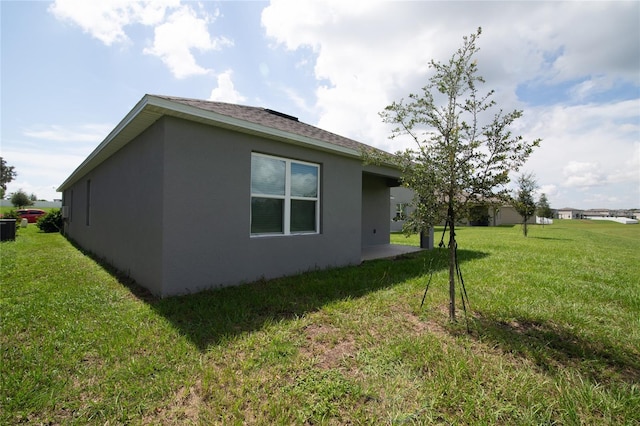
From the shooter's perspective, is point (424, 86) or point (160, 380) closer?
point (160, 380)

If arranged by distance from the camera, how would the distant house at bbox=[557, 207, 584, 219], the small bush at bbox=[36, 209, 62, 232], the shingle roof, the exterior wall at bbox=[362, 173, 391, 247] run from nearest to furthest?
the shingle roof
the exterior wall at bbox=[362, 173, 391, 247]
the small bush at bbox=[36, 209, 62, 232]
the distant house at bbox=[557, 207, 584, 219]

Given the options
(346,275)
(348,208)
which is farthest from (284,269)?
(348,208)

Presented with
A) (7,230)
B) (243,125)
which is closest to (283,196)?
(243,125)

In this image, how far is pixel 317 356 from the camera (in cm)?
297

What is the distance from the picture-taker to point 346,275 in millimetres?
6270

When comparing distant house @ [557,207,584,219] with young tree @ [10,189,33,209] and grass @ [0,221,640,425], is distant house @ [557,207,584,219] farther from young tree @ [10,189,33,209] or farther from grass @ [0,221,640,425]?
young tree @ [10,189,33,209]

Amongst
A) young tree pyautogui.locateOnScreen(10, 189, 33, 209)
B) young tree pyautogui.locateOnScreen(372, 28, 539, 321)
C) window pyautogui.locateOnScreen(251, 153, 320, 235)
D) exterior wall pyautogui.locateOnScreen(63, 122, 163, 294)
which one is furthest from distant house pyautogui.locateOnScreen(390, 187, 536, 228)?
young tree pyautogui.locateOnScreen(10, 189, 33, 209)

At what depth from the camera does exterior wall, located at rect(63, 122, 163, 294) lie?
4.86 metres

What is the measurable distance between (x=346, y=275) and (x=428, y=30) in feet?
17.8

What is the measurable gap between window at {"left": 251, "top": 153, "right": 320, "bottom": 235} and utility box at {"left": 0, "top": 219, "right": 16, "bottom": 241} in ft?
44.0

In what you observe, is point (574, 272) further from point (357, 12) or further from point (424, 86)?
point (357, 12)

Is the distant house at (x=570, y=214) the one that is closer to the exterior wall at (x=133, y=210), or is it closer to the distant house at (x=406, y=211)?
the distant house at (x=406, y=211)

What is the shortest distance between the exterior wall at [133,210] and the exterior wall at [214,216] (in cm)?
22

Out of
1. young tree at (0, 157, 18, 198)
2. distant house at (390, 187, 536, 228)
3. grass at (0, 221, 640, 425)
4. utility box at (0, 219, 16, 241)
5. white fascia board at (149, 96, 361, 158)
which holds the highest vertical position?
young tree at (0, 157, 18, 198)
